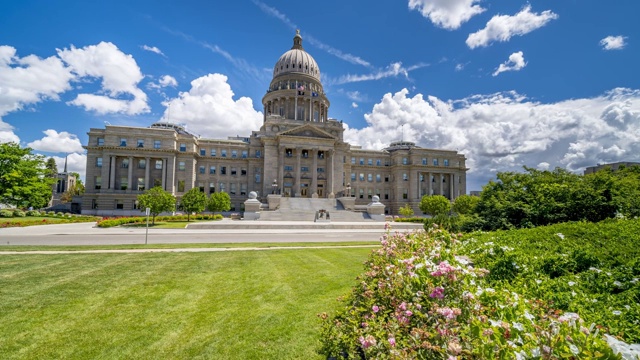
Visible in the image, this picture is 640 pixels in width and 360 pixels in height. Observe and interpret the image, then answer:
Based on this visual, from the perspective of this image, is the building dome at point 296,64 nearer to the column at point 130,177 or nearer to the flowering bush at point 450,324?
the column at point 130,177

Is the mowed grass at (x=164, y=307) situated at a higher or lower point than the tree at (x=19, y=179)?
lower

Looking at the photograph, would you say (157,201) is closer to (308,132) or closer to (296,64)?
(308,132)

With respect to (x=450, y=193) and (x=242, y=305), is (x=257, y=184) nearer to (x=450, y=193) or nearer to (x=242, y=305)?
(x=450, y=193)

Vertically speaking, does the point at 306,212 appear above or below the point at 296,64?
below

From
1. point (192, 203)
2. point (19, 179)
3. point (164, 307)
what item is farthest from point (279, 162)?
point (164, 307)

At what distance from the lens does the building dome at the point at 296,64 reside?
278ft

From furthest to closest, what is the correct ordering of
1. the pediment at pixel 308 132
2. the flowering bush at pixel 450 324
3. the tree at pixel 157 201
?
the pediment at pixel 308 132
the tree at pixel 157 201
the flowering bush at pixel 450 324

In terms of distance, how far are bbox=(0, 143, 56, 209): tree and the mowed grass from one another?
45.9 metres

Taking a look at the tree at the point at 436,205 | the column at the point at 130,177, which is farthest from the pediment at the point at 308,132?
the column at the point at 130,177

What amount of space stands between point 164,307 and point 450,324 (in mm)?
6980

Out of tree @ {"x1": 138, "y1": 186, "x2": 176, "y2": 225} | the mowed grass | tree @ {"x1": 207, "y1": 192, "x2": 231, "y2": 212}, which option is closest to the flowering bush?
the mowed grass

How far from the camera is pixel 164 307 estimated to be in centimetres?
761

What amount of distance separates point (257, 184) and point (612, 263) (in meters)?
67.7

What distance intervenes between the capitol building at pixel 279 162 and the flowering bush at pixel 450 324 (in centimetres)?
5488
